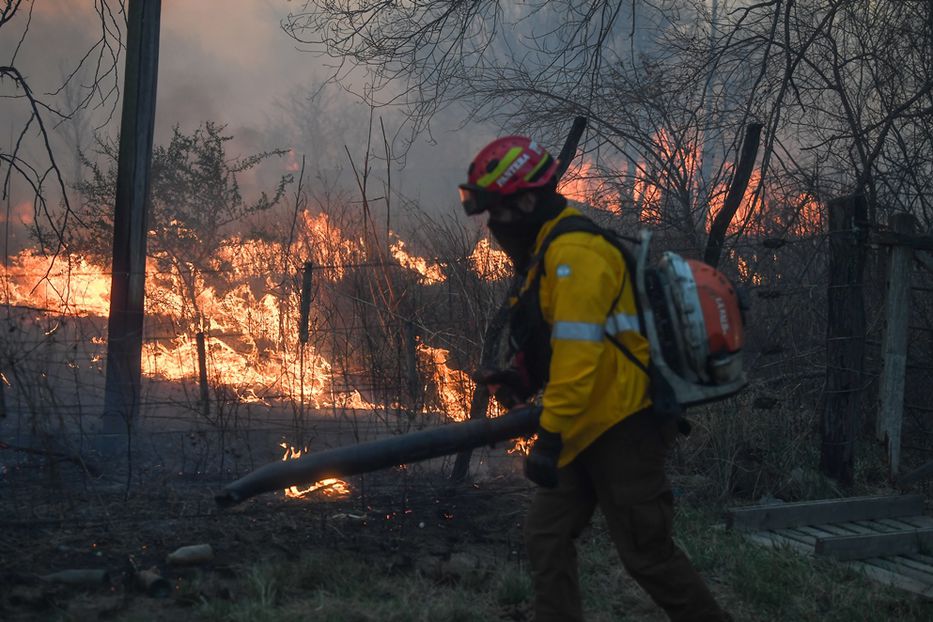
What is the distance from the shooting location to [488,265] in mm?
7020

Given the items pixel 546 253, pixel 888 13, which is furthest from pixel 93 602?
pixel 888 13

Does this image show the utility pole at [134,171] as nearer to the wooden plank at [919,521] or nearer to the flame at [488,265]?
the flame at [488,265]

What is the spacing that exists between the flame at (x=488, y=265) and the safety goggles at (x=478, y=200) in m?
3.37

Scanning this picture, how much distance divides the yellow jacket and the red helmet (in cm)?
20

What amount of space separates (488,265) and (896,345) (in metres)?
3.11

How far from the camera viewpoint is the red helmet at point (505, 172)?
10.8ft

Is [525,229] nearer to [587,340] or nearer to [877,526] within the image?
[587,340]

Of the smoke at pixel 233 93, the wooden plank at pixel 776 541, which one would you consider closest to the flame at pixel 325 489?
the wooden plank at pixel 776 541

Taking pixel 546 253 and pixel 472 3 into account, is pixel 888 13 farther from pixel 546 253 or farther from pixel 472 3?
pixel 546 253

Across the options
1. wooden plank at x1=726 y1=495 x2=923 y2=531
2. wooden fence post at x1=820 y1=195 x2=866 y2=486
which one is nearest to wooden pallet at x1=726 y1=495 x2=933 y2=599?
wooden plank at x1=726 y1=495 x2=923 y2=531

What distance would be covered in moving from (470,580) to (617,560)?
1001 mm

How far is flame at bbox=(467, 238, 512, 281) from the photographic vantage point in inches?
272

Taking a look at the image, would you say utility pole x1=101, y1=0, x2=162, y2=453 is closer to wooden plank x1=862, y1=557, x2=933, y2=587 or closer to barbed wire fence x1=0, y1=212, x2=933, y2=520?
barbed wire fence x1=0, y1=212, x2=933, y2=520

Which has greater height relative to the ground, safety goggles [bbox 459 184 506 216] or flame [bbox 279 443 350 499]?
safety goggles [bbox 459 184 506 216]
